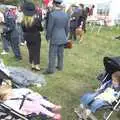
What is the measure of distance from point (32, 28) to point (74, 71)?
178cm

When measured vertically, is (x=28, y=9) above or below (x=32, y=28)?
above

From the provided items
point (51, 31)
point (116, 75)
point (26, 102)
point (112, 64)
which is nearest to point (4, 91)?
point (26, 102)

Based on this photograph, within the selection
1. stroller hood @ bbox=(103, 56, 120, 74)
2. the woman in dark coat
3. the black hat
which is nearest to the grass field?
the woman in dark coat

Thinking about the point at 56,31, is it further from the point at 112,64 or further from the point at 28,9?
the point at 112,64

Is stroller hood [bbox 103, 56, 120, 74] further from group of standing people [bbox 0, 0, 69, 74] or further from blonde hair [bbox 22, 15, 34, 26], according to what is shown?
blonde hair [bbox 22, 15, 34, 26]

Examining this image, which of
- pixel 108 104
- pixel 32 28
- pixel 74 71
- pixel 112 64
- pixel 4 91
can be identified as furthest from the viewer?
pixel 74 71

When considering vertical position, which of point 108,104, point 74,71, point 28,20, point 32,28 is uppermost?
point 28,20

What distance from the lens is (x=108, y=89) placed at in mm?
8648

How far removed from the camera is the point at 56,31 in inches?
467

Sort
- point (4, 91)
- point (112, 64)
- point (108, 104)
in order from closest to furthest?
point (4, 91)
point (108, 104)
point (112, 64)

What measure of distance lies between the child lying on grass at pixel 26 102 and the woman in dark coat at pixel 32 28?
4.58 m

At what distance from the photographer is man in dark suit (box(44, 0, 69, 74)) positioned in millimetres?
11688

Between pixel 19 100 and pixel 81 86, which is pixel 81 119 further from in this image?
pixel 81 86

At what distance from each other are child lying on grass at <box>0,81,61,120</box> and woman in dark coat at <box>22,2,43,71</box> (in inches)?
180
